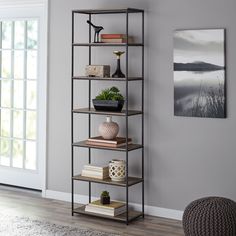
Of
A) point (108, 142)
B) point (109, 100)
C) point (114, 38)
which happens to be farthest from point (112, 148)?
point (114, 38)

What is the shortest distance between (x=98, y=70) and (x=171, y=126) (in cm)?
83

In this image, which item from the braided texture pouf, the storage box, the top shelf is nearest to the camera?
the braided texture pouf

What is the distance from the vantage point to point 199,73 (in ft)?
17.4

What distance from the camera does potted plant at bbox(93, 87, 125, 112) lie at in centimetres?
544

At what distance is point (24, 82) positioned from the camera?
6.58m

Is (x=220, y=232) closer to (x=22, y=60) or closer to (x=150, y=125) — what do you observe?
(x=150, y=125)

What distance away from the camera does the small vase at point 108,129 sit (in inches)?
217

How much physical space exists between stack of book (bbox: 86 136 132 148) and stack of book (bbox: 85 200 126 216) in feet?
1.80

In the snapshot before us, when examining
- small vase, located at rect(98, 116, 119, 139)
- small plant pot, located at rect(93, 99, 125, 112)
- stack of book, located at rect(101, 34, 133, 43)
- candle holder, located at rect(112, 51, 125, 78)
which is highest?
stack of book, located at rect(101, 34, 133, 43)

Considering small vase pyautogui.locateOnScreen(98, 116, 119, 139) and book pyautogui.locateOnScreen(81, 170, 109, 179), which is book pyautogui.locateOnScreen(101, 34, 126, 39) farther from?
book pyautogui.locateOnScreen(81, 170, 109, 179)

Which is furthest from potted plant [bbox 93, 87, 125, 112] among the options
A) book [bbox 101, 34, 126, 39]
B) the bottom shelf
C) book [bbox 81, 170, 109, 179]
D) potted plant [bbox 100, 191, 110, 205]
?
the bottom shelf

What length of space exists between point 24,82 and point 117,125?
58.5 inches

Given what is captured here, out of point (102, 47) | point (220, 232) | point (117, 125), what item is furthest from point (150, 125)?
point (220, 232)

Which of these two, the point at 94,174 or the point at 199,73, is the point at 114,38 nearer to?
the point at 199,73
